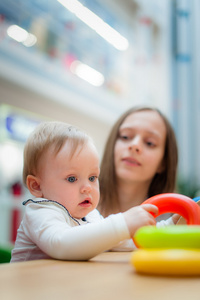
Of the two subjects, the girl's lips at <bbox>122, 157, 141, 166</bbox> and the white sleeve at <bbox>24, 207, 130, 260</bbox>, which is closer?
the white sleeve at <bbox>24, 207, 130, 260</bbox>

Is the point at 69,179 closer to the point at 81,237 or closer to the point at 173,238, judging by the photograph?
the point at 81,237

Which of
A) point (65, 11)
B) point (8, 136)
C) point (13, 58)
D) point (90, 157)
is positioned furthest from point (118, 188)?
point (65, 11)

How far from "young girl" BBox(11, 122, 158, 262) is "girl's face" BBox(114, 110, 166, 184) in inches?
20.7

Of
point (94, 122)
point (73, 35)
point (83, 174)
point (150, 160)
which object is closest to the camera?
point (83, 174)

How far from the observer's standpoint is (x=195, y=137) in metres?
4.63

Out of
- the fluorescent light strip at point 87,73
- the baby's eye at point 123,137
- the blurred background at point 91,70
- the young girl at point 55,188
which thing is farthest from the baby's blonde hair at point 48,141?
the fluorescent light strip at point 87,73

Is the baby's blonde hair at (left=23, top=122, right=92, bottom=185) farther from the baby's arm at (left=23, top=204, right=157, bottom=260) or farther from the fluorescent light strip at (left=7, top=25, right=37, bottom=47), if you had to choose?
the fluorescent light strip at (left=7, top=25, right=37, bottom=47)

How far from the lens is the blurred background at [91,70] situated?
153 inches

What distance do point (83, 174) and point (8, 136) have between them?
356 centimetres

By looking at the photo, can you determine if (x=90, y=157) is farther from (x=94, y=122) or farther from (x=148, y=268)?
(x=94, y=122)

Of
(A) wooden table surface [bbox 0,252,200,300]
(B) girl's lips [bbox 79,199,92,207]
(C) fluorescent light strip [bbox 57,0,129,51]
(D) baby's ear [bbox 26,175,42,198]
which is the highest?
(C) fluorescent light strip [bbox 57,0,129,51]

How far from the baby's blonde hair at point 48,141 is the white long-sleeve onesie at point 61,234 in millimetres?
79

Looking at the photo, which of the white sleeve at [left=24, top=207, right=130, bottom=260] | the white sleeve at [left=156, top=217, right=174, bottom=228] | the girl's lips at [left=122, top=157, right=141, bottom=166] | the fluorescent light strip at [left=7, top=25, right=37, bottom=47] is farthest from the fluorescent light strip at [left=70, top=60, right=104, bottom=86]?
the white sleeve at [left=24, top=207, right=130, bottom=260]

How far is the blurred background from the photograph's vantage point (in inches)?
153
